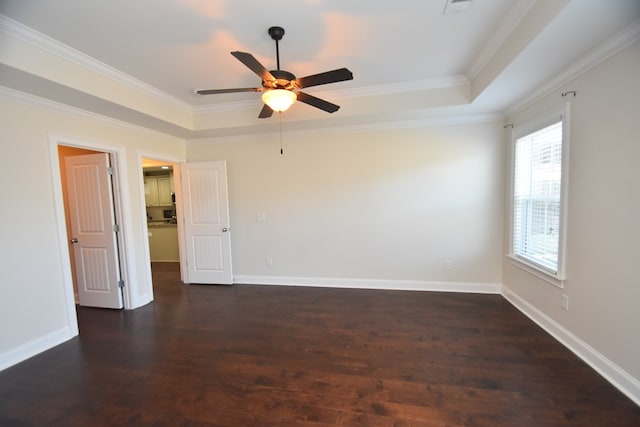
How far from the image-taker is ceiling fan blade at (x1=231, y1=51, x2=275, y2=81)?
174cm

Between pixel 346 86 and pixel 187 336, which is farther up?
pixel 346 86

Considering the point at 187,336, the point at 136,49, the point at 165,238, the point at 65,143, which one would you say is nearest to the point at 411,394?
the point at 187,336

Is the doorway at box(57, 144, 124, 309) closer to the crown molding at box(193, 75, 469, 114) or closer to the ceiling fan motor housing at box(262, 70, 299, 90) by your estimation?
the ceiling fan motor housing at box(262, 70, 299, 90)

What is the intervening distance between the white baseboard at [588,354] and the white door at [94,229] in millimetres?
5093

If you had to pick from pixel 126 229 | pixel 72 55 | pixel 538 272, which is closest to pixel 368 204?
pixel 538 272

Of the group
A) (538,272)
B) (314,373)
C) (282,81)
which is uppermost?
(282,81)

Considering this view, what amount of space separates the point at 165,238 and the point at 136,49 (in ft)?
15.5

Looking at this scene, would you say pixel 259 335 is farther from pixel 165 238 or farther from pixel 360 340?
pixel 165 238

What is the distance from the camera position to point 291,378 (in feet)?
6.97

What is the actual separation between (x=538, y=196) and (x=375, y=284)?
7.63 feet

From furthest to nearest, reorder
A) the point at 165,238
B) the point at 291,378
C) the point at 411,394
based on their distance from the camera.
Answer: the point at 165,238 < the point at 291,378 < the point at 411,394

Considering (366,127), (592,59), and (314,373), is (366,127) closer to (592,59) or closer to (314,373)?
(592,59)

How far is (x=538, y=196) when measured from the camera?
291 cm

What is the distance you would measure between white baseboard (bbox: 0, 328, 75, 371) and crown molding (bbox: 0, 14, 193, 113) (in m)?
2.66
